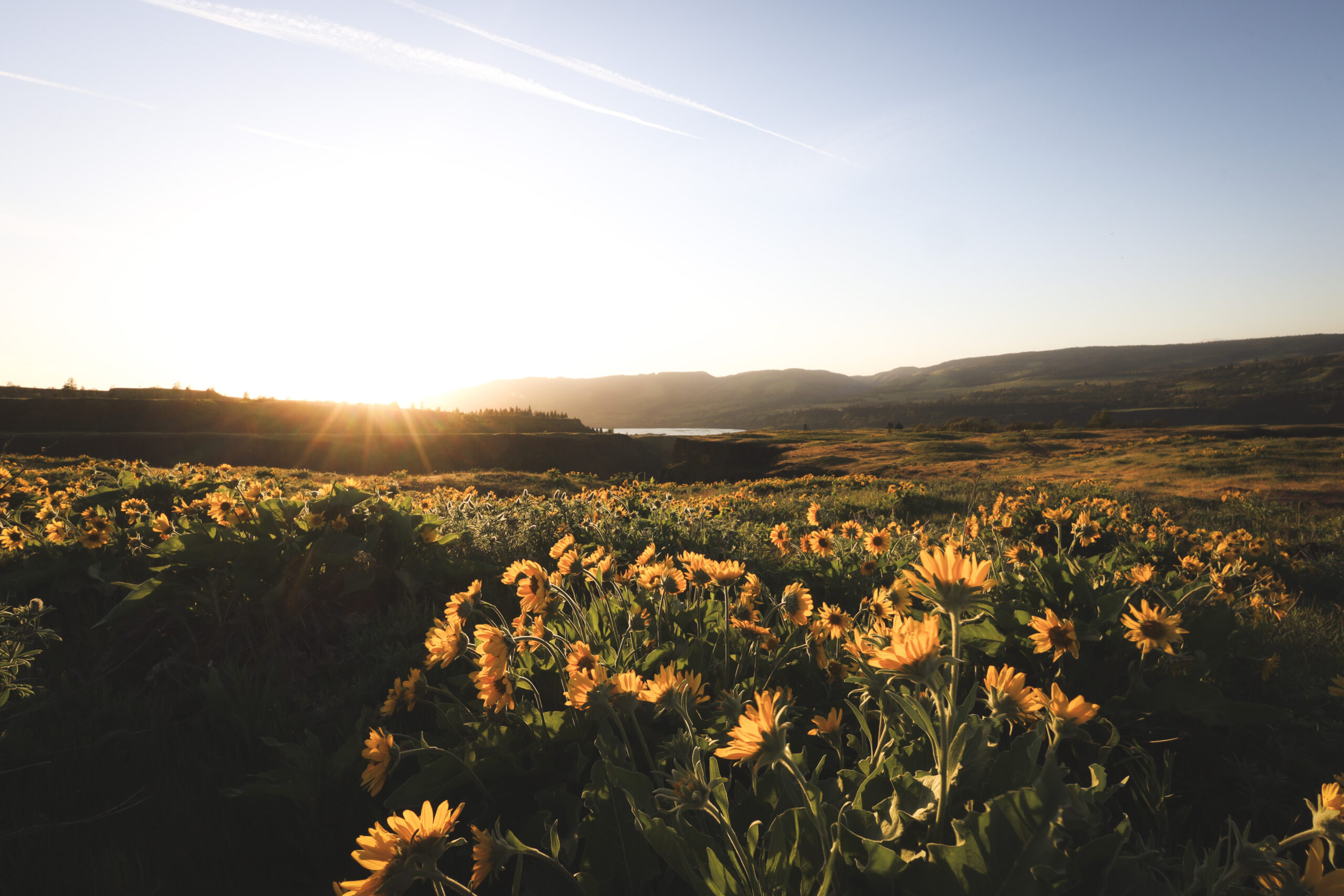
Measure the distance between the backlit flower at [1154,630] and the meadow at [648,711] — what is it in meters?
0.01

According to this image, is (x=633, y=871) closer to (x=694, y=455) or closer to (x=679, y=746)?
(x=679, y=746)

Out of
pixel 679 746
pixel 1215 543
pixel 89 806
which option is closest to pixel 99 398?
pixel 89 806

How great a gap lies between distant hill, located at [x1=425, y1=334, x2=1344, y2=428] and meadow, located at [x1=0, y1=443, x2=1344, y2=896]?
4169 centimetres

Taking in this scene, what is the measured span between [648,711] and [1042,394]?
412ft

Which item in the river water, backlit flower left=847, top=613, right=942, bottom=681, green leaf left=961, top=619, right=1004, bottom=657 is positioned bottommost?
the river water

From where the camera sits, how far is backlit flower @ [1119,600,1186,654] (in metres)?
1.73

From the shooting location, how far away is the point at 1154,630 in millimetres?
1752

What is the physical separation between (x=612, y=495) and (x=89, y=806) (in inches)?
199

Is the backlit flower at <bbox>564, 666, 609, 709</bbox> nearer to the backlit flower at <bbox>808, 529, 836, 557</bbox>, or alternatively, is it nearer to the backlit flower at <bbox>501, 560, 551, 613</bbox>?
the backlit flower at <bbox>501, 560, 551, 613</bbox>

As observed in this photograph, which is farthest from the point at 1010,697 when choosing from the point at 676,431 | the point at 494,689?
the point at 676,431

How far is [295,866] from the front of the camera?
69.5 inches

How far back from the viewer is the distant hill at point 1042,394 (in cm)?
7512

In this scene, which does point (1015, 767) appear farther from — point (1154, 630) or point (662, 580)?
point (662, 580)

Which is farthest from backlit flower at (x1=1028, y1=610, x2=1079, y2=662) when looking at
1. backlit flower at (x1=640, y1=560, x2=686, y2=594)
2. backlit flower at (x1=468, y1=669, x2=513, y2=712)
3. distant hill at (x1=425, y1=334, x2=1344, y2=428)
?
distant hill at (x1=425, y1=334, x2=1344, y2=428)
